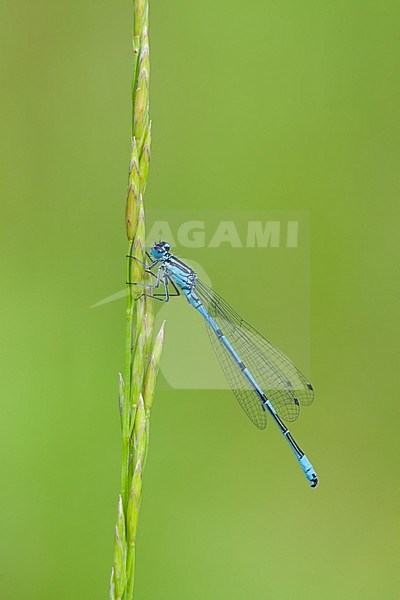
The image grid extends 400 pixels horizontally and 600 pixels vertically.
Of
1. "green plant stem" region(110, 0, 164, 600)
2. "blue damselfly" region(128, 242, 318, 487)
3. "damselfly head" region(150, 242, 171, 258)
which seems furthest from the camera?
"blue damselfly" region(128, 242, 318, 487)

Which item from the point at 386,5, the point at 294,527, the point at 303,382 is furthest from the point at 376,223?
the point at 294,527

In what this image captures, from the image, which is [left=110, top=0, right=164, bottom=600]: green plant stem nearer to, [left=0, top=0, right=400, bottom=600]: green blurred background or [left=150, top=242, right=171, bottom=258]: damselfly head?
[left=150, top=242, right=171, bottom=258]: damselfly head

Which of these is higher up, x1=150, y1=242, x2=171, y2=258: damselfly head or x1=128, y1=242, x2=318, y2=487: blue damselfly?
x1=150, y1=242, x2=171, y2=258: damselfly head

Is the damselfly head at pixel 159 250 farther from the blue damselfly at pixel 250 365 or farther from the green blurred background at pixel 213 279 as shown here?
the green blurred background at pixel 213 279

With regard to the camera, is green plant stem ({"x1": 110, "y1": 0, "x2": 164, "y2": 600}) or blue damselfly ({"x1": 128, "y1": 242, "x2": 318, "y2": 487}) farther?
blue damselfly ({"x1": 128, "y1": 242, "x2": 318, "y2": 487})

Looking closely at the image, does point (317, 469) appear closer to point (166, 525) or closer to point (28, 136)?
point (166, 525)

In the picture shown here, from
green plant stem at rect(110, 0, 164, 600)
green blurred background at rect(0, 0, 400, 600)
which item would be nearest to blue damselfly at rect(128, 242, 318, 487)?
green blurred background at rect(0, 0, 400, 600)
